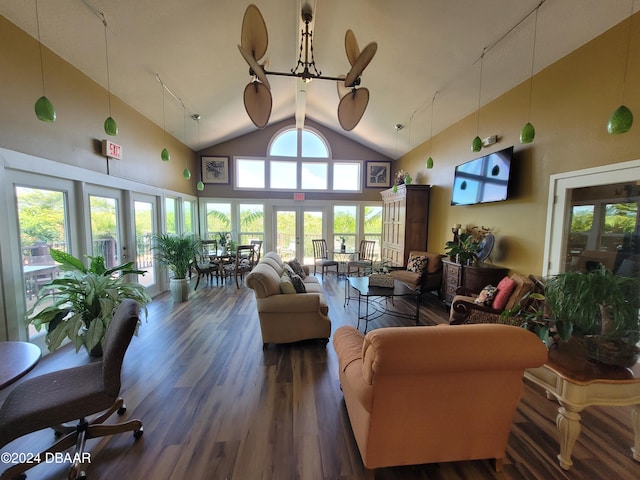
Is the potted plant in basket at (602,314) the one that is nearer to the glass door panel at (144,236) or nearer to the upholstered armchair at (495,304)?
the upholstered armchair at (495,304)

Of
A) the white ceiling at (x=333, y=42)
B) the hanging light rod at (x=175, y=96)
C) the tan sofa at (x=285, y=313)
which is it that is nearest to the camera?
the white ceiling at (x=333, y=42)

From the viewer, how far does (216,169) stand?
6.84 m

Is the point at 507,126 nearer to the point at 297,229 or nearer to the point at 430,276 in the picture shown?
the point at 430,276

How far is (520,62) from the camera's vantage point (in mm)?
2945

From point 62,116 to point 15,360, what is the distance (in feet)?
9.25

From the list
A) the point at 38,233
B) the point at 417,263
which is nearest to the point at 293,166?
the point at 417,263

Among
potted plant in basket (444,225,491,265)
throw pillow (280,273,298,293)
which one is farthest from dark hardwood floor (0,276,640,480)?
potted plant in basket (444,225,491,265)

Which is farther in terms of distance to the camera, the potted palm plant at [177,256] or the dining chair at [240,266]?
the dining chair at [240,266]

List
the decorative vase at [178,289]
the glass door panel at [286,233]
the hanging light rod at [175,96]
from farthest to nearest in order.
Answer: the glass door panel at [286,233], the decorative vase at [178,289], the hanging light rod at [175,96]

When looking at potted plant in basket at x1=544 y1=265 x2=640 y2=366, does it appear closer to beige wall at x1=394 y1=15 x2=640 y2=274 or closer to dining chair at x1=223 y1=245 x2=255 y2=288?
beige wall at x1=394 y1=15 x2=640 y2=274

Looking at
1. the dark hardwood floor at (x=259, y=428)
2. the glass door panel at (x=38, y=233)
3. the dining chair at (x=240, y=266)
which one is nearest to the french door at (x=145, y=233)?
the glass door panel at (x=38, y=233)

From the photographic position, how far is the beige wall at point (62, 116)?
230 centimetres

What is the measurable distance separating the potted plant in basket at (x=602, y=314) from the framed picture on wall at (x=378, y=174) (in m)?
5.95

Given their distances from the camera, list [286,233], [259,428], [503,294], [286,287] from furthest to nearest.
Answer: [286,233]
[286,287]
[503,294]
[259,428]
